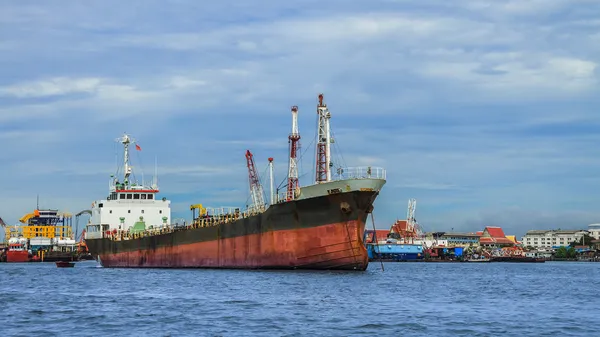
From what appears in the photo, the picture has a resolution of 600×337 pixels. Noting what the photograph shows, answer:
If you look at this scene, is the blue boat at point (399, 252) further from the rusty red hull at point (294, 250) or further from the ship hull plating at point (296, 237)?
the rusty red hull at point (294, 250)

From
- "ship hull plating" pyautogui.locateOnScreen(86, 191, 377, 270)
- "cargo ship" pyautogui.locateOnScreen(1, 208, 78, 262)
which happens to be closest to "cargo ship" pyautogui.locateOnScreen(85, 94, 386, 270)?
"ship hull plating" pyautogui.locateOnScreen(86, 191, 377, 270)

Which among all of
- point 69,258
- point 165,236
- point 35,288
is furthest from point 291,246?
point 69,258

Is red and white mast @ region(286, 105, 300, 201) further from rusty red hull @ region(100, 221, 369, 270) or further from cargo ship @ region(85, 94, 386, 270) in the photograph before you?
rusty red hull @ region(100, 221, 369, 270)

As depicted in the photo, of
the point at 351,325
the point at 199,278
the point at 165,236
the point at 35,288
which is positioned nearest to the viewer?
the point at 351,325

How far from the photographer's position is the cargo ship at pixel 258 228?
50.6m

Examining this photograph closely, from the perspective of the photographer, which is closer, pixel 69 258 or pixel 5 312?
pixel 5 312

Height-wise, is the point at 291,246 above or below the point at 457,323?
above

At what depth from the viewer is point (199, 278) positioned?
171 feet

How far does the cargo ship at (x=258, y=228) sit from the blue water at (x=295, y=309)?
3565 millimetres

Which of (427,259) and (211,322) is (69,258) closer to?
(427,259)

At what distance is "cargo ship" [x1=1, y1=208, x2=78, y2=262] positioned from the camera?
475 feet

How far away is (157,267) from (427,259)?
8711 centimetres

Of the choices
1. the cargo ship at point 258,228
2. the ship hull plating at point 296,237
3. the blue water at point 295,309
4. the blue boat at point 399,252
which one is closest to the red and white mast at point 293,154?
the cargo ship at point 258,228

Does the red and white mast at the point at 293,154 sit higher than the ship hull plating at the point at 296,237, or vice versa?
the red and white mast at the point at 293,154
